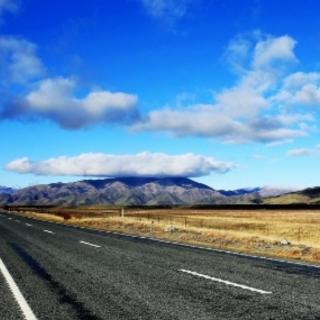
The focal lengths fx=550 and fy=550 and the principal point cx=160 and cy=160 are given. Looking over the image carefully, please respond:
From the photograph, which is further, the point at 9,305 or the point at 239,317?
the point at 9,305

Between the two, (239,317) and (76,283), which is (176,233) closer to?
(76,283)

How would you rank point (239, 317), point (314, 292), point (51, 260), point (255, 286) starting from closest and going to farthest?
point (239, 317), point (314, 292), point (255, 286), point (51, 260)

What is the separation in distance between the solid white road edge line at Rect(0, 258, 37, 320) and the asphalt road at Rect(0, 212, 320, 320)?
0.05 meters

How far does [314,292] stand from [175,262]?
598 cm

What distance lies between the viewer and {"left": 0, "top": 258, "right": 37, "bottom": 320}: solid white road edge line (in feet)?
28.0

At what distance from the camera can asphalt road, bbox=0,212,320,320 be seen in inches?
338

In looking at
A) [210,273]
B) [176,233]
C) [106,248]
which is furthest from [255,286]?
[176,233]

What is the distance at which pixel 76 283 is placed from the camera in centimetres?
1191

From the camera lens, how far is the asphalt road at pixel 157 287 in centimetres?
859

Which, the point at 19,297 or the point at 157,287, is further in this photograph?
the point at 157,287

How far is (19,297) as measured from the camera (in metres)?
10.3

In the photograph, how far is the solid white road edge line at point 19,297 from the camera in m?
8.54

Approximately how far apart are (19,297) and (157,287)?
270 centimetres

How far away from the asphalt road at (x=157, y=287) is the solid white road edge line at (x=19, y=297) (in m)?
0.05
